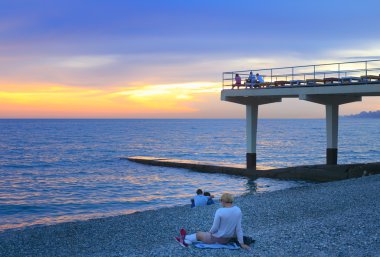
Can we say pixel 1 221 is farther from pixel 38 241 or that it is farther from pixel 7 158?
pixel 7 158

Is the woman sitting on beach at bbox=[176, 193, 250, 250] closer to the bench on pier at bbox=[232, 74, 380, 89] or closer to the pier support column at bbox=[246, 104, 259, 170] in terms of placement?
the bench on pier at bbox=[232, 74, 380, 89]

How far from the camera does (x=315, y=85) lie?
28.9 metres

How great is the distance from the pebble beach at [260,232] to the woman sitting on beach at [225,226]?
0.25 m

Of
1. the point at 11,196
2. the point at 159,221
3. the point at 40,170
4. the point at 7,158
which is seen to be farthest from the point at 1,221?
the point at 7,158

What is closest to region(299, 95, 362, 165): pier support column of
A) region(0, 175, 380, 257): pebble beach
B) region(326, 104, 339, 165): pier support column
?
region(326, 104, 339, 165): pier support column

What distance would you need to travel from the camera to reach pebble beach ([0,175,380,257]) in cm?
990

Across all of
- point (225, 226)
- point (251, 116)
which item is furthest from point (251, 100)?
point (225, 226)

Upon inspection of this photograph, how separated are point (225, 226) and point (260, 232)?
2.21m

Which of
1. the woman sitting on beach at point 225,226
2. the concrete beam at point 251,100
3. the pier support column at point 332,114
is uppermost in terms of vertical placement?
the concrete beam at point 251,100

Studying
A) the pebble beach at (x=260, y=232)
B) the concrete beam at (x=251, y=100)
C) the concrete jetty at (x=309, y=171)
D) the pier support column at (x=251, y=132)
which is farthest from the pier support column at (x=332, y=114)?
the pebble beach at (x=260, y=232)

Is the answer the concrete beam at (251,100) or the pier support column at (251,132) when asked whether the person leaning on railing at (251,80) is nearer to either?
the concrete beam at (251,100)

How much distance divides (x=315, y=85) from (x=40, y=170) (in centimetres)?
2636

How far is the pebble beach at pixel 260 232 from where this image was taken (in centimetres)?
990

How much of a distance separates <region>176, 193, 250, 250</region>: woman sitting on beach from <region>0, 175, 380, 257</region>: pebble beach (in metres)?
0.25
